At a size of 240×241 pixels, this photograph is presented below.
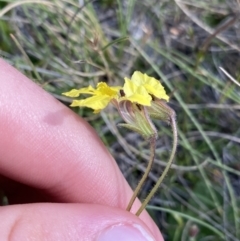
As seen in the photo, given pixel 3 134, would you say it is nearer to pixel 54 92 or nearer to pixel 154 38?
pixel 54 92

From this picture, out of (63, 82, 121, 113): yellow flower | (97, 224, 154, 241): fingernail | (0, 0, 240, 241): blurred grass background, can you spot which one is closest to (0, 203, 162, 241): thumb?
(97, 224, 154, 241): fingernail

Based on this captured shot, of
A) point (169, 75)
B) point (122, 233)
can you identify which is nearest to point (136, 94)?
point (122, 233)

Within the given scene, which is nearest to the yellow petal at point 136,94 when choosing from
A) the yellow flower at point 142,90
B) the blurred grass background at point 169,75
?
the yellow flower at point 142,90

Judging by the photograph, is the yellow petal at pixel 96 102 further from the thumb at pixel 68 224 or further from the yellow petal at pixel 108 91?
the thumb at pixel 68 224

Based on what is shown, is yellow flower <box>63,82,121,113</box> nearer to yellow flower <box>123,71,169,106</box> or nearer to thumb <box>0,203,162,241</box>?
yellow flower <box>123,71,169,106</box>

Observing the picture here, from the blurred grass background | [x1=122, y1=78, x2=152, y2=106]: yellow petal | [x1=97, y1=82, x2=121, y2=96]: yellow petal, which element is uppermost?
[x1=97, y1=82, x2=121, y2=96]: yellow petal

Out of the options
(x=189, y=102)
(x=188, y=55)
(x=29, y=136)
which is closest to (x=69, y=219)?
(x=29, y=136)

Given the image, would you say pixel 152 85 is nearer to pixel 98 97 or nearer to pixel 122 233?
pixel 98 97
